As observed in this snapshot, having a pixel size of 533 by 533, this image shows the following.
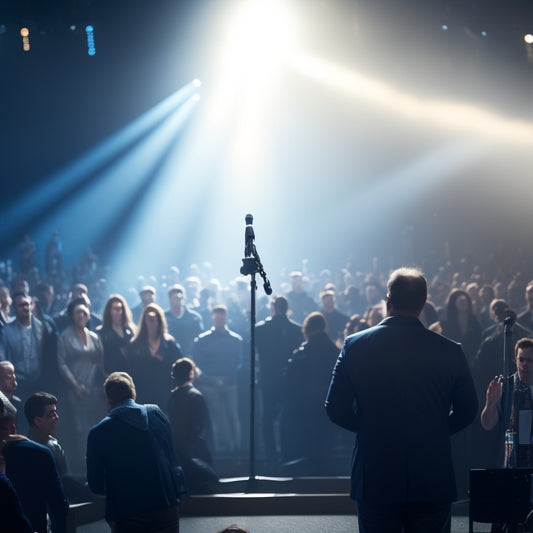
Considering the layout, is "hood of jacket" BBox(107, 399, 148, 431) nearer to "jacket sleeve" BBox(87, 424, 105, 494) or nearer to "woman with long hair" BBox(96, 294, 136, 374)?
"jacket sleeve" BBox(87, 424, 105, 494)

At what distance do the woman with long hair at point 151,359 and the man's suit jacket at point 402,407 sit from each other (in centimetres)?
648

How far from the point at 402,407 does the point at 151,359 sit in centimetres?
665

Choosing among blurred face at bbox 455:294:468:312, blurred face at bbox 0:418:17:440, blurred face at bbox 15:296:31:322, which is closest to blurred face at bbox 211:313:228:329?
Answer: blurred face at bbox 15:296:31:322

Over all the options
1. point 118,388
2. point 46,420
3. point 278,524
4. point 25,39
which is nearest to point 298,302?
point 278,524

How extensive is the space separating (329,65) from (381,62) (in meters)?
1.08

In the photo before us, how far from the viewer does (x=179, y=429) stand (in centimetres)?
908

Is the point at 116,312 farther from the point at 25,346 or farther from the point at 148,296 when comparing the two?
the point at 148,296

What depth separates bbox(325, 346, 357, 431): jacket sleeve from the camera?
156 inches

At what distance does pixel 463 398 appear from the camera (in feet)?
13.1

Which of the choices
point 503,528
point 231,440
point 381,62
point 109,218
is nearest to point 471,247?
point 381,62

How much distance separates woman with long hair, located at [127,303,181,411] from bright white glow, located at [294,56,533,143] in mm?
9810

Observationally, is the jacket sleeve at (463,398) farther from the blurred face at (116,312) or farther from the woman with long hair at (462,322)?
the blurred face at (116,312)

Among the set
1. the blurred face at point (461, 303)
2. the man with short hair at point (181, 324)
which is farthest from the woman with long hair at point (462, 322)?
the man with short hair at point (181, 324)

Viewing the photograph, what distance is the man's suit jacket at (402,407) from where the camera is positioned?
3.90m
